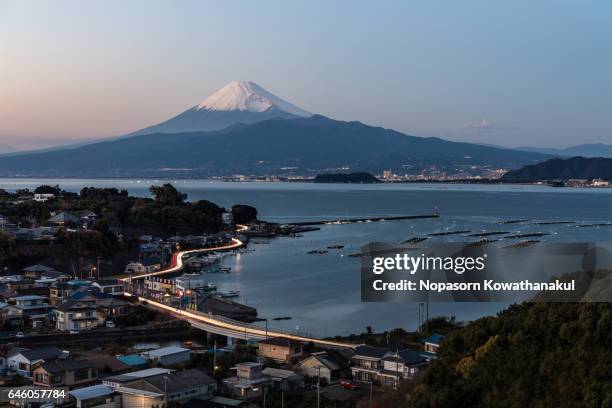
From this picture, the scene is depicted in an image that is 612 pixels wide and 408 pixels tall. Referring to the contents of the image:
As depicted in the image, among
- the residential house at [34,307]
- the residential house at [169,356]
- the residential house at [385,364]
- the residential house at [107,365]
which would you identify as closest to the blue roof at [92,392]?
the residential house at [107,365]

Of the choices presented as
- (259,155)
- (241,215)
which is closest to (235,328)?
(241,215)

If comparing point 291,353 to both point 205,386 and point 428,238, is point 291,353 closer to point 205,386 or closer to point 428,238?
point 205,386

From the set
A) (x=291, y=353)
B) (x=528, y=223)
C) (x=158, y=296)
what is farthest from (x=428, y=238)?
(x=291, y=353)

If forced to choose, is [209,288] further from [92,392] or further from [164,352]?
[92,392]

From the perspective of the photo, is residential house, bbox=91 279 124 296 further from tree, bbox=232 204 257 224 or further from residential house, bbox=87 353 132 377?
tree, bbox=232 204 257 224

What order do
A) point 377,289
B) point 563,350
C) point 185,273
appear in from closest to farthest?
point 563,350 < point 377,289 < point 185,273

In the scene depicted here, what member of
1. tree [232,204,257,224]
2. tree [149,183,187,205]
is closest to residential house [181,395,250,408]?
tree [149,183,187,205]
